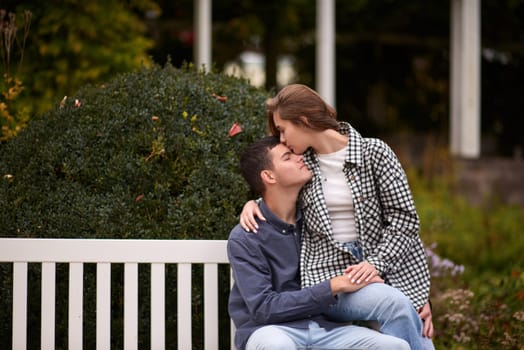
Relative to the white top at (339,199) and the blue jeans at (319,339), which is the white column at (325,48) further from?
the blue jeans at (319,339)

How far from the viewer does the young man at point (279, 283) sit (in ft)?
9.84

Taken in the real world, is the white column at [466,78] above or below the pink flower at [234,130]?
above

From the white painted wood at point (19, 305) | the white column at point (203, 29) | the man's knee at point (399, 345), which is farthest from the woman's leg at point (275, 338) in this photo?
the white column at point (203, 29)

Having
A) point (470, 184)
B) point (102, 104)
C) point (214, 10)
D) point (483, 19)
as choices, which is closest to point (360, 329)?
point (102, 104)

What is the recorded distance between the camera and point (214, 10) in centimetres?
977

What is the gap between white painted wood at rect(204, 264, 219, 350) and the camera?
11.0 ft

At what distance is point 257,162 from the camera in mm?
3297

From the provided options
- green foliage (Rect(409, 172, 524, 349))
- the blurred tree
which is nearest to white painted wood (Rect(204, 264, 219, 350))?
green foliage (Rect(409, 172, 524, 349))

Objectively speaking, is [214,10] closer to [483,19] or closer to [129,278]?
[483,19]

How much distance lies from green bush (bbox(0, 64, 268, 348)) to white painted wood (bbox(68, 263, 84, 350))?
0.60ft

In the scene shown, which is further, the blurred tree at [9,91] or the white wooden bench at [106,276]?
the blurred tree at [9,91]

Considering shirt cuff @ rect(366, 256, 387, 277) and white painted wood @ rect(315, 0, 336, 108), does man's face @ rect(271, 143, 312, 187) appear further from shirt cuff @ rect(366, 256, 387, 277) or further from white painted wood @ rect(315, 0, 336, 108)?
white painted wood @ rect(315, 0, 336, 108)

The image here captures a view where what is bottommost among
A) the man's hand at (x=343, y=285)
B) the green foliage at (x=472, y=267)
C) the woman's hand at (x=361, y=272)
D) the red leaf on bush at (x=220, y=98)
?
the green foliage at (x=472, y=267)

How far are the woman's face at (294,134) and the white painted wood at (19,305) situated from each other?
121 cm
